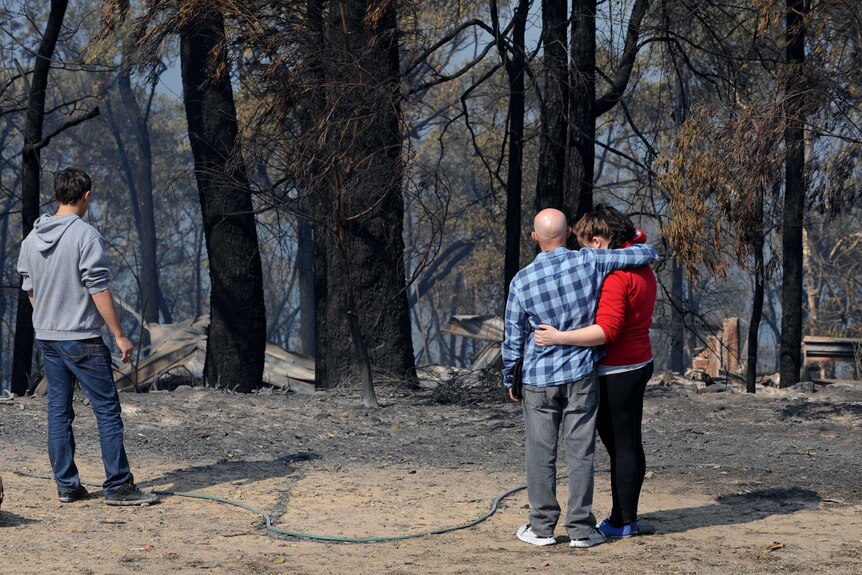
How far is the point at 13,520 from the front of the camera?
20.4 ft

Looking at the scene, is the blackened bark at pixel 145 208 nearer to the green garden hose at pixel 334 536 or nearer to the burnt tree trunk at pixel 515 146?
the burnt tree trunk at pixel 515 146

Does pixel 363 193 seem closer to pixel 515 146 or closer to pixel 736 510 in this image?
pixel 515 146

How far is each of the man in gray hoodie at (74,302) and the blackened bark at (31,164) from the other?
7.56m

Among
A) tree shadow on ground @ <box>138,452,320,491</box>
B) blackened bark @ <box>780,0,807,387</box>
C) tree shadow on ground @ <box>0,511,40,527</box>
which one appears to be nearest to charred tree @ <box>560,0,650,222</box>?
blackened bark @ <box>780,0,807,387</box>

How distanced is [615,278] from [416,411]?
6215 millimetres

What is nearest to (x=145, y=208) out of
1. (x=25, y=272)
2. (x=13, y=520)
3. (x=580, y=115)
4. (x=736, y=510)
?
(x=580, y=115)

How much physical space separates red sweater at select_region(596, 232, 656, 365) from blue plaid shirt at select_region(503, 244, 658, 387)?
Result: 0.19ft

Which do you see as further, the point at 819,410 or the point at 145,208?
the point at 145,208

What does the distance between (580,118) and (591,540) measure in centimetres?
750

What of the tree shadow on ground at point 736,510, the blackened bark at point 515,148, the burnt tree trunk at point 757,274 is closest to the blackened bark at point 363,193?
the blackened bark at point 515,148

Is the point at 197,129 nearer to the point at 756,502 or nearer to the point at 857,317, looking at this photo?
the point at 756,502

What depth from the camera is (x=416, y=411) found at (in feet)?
37.4

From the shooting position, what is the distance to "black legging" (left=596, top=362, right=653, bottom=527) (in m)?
5.54

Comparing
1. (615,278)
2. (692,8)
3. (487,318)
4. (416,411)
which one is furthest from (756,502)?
(487,318)
